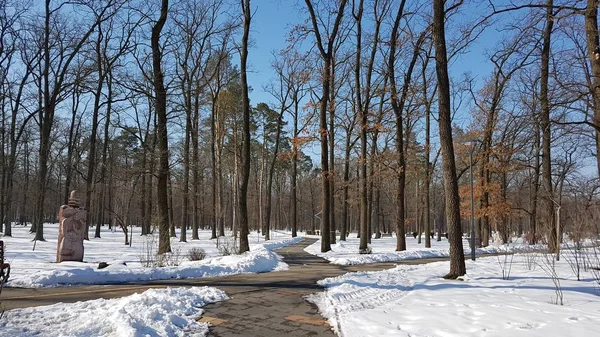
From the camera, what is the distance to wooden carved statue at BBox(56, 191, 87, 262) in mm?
13977

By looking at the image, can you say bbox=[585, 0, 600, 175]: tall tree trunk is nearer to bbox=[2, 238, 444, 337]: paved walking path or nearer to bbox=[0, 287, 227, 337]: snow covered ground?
bbox=[2, 238, 444, 337]: paved walking path

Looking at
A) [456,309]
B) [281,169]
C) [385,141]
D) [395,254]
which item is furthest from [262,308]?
[281,169]

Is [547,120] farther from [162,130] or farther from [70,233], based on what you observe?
[70,233]

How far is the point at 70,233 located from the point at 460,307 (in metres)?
12.9

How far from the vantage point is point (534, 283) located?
9.42 meters

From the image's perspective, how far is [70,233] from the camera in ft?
46.6

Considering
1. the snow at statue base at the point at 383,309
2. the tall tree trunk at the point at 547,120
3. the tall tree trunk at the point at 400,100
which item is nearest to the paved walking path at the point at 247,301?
the snow at statue base at the point at 383,309

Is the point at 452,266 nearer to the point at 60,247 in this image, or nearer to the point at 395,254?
the point at 395,254

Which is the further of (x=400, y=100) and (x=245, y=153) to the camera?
(x=400, y=100)

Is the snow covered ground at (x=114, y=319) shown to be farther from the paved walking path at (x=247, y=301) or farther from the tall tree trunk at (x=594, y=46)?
the tall tree trunk at (x=594, y=46)

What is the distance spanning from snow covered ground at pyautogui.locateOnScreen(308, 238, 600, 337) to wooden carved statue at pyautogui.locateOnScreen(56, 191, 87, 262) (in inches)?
358

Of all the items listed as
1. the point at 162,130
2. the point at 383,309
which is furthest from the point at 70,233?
the point at 383,309

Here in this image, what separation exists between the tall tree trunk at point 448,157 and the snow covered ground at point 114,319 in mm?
6634

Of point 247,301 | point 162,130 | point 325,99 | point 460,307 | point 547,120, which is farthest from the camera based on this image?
point 325,99
